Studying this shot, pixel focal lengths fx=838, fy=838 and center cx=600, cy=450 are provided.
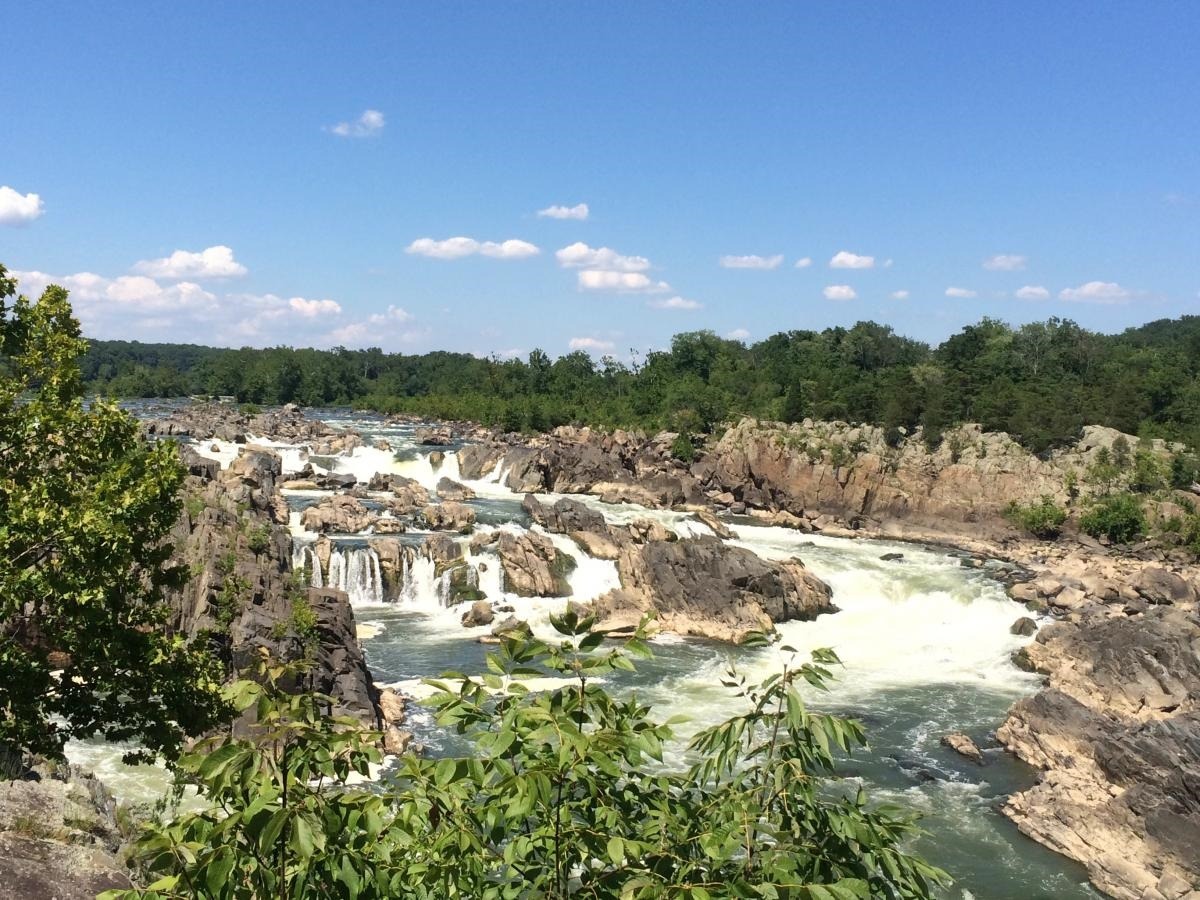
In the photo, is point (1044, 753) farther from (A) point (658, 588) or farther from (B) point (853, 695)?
(A) point (658, 588)

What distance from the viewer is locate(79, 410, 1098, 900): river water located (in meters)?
16.1

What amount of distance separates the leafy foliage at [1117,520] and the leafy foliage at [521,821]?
4827cm

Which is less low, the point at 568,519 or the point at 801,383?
the point at 801,383

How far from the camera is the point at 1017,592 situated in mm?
32562

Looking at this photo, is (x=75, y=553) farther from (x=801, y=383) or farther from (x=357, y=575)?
(x=801, y=383)

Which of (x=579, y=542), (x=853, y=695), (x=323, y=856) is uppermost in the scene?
(x=323, y=856)

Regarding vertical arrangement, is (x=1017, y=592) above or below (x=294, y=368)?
below

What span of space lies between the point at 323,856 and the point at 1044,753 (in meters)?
20.6

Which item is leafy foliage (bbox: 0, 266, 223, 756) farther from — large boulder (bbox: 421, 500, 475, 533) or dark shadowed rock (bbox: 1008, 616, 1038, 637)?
dark shadowed rock (bbox: 1008, 616, 1038, 637)

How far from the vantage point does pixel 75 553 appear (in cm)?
873

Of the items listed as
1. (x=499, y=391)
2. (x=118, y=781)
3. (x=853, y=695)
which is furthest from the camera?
(x=499, y=391)

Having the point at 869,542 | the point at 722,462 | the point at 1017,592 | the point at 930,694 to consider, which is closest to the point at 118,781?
the point at 930,694

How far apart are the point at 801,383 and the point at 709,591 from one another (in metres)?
40.8

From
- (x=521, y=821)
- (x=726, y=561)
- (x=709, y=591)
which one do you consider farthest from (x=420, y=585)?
(x=521, y=821)
